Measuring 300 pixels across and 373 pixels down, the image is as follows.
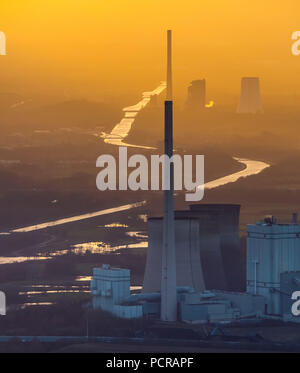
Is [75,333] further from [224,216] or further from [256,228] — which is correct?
[224,216]

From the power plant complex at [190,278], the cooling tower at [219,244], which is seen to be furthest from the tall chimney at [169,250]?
the cooling tower at [219,244]

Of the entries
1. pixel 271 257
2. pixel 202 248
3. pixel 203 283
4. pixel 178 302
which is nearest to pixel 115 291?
pixel 178 302

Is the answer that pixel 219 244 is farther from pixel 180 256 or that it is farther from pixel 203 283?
pixel 180 256

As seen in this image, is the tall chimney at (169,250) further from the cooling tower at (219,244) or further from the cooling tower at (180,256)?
the cooling tower at (219,244)

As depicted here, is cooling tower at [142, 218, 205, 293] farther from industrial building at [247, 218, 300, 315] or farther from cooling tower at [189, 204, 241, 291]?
cooling tower at [189, 204, 241, 291]

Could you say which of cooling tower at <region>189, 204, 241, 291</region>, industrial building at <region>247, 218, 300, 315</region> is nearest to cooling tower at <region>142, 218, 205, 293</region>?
industrial building at <region>247, 218, 300, 315</region>

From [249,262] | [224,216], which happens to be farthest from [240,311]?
[224,216]
